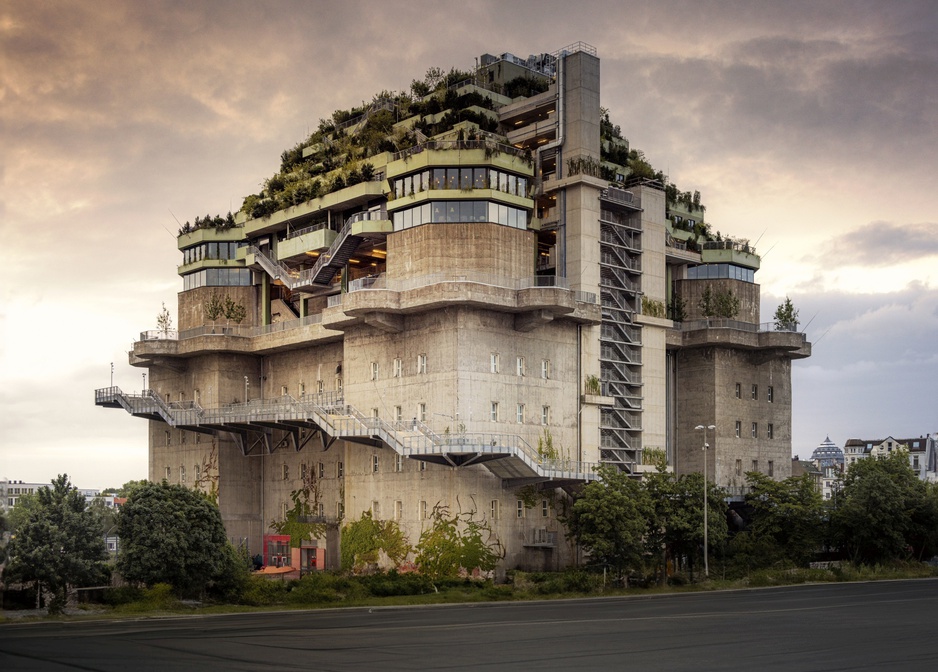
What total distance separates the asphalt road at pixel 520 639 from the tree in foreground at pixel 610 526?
11217 millimetres

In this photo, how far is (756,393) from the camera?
115m

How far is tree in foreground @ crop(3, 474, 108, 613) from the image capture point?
64125mm

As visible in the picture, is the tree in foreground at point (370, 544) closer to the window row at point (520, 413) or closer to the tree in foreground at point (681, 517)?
the window row at point (520, 413)

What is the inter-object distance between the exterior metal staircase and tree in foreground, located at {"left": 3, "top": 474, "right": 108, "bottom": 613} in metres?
24.1

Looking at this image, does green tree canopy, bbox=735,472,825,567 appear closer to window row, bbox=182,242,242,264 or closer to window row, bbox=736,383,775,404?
window row, bbox=736,383,775,404

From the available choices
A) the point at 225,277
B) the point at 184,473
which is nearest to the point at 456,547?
the point at 184,473

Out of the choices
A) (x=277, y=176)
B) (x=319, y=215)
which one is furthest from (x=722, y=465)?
(x=277, y=176)

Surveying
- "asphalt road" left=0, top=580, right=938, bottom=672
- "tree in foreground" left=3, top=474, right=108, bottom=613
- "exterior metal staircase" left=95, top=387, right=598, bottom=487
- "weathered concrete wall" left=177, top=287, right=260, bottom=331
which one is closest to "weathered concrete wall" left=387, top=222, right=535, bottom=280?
"exterior metal staircase" left=95, top=387, right=598, bottom=487

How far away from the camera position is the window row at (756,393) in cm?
11344

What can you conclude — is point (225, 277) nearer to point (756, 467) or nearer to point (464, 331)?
point (464, 331)

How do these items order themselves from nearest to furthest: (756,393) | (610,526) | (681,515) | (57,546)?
1. (57,546)
2. (610,526)
3. (681,515)
4. (756,393)

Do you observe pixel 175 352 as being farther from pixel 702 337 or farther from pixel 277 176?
pixel 702 337

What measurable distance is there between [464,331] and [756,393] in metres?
41.5

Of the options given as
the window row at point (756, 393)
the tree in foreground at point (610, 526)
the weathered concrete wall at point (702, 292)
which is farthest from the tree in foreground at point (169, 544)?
the weathered concrete wall at point (702, 292)
